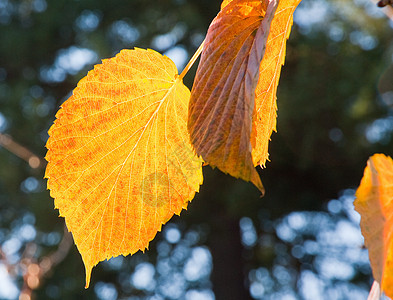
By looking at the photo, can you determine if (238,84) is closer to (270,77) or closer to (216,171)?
(270,77)

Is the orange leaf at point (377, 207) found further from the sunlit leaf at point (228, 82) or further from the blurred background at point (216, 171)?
the blurred background at point (216, 171)

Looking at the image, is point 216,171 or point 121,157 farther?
point 216,171

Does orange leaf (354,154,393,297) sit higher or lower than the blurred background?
higher

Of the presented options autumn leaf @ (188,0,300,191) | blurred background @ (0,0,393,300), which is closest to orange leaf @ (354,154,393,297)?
autumn leaf @ (188,0,300,191)

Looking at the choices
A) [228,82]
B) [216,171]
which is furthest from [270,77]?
[216,171]

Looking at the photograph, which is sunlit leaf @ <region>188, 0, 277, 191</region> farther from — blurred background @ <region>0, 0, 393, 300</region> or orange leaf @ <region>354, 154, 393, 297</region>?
blurred background @ <region>0, 0, 393, 300</region>

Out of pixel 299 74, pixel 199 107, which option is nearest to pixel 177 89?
pixel 199 107
